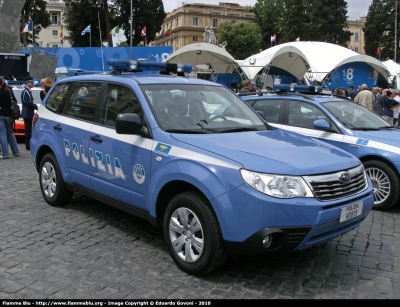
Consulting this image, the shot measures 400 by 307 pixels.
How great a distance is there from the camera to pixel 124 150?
4684 millimetres

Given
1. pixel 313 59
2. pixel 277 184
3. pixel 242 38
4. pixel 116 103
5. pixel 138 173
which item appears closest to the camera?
pixel 277 184

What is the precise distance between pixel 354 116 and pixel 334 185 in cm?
397

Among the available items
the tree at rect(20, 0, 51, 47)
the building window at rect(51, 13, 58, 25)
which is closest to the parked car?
the tree at rect(20, 0, 51, 47)

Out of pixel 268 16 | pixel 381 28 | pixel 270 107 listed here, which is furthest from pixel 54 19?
pixel 270 107

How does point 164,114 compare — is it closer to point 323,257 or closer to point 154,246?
point 154,246

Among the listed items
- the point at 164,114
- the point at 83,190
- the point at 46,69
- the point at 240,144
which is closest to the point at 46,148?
the point at 83,190

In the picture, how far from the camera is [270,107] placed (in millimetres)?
8188

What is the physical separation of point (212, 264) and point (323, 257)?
142cm

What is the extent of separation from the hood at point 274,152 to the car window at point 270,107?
3.42 metres

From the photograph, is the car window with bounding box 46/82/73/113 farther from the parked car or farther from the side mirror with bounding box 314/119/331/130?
the side mirror with bounding box 314/119/331/130

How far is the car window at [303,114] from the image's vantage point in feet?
24.5

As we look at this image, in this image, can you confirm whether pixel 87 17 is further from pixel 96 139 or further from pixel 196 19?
pixel 196 19

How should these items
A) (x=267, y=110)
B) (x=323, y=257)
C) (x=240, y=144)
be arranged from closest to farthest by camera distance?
(x=240, y=144) → (x=323, y=257) → (x=267, y=110)

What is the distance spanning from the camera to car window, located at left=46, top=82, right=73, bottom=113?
604 centimetres
